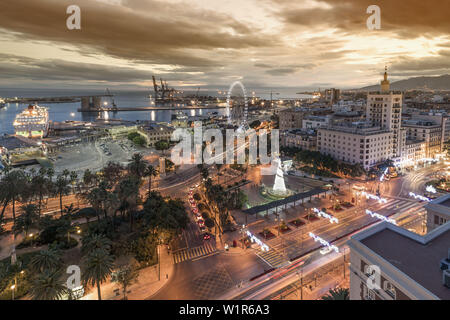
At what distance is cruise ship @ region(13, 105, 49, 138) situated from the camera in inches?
4299

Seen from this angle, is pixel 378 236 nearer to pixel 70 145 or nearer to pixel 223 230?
pixel 223 230

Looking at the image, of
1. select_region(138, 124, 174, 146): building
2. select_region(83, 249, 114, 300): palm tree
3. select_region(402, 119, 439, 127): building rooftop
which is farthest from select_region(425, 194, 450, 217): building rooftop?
select_region(138, 124, 174, 146): building

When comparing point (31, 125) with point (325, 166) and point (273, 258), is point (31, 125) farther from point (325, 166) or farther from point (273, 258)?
point (273, 258)

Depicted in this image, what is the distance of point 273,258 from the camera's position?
32.1 metres

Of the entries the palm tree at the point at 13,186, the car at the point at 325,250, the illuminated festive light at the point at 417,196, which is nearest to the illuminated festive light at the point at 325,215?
the car at the point at 325,250

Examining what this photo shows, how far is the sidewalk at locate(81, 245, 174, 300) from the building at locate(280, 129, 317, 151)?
56337 millimetres

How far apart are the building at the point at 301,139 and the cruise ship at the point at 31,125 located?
94.9 m

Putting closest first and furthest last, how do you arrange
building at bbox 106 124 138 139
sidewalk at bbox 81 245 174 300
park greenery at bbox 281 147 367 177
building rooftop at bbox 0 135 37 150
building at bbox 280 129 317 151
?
1. sidewalk at bbox 81 245 174 300
2. park greenery at bbox 281 147 367 177
3. building at bbox 280 129 317 151
4. building rooftop at bbox 0 135 37 150
5. building at bbox 106 124 138 139

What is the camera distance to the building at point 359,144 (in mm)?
63125

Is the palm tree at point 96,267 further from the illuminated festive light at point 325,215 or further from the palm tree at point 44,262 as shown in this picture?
the illuminated festive light at point 325,215

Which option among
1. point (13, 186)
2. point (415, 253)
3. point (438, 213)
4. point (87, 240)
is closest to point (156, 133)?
point (13, 186)

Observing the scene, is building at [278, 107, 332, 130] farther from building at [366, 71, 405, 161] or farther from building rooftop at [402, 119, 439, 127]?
building at [366, 71, 405, 161]
